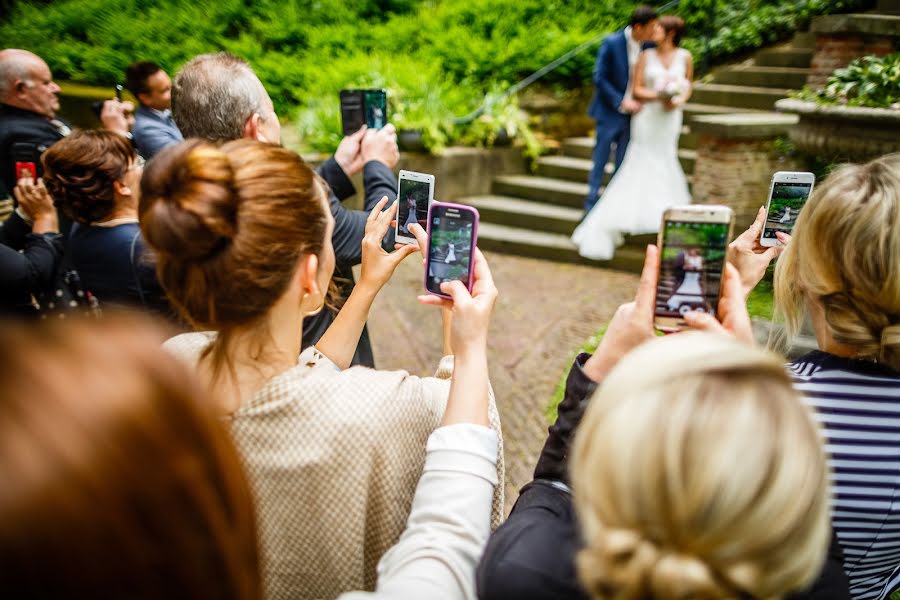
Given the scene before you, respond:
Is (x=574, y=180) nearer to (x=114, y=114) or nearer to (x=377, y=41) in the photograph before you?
(x=377, y=41)

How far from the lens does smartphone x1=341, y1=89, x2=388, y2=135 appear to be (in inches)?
109

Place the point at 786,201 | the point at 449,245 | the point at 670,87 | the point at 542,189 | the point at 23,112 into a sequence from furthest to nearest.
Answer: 1. the point at 542,189
2. the point at 670,87
3. the point at 23,112
4. the point at 786,201
5. the point at 449,245

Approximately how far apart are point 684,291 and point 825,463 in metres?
0.57

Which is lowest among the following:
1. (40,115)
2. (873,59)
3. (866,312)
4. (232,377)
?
(232,377)

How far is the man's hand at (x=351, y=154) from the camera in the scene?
2607 mm

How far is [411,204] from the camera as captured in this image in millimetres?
1987

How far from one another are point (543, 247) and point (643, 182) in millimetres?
1232

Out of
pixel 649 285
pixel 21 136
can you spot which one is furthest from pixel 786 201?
pixel 21 136

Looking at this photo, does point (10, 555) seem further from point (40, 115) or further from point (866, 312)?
point (40, 115)

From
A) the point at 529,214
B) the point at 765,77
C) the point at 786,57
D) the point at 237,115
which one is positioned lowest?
the point at 529,214

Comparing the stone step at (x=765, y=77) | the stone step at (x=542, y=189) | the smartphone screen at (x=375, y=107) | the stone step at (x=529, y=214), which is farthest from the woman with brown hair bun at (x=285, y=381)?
the stone step at (x=765, y=77)

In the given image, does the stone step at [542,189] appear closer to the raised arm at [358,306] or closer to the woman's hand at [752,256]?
the woman's hand at [752,256]

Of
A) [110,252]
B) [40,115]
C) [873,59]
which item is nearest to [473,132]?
[873,59]

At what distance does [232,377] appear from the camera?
127 centimetres
